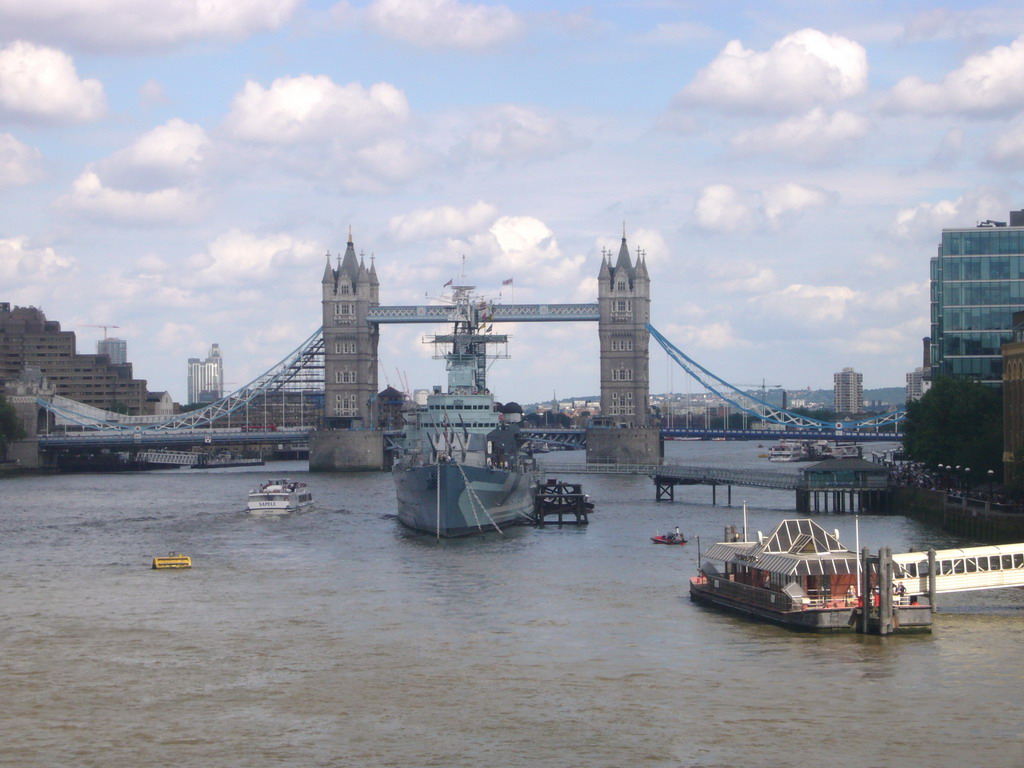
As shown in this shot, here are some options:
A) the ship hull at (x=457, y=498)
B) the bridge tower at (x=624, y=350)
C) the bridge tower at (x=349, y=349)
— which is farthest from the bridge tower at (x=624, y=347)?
the ship hull at (x=457, y=498)

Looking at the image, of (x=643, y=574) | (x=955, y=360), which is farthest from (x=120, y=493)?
(x=643, y=574)

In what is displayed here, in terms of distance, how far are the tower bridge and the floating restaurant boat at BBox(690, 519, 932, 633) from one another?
91.2m

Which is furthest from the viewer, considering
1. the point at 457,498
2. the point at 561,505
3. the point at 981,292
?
the point at 981,292

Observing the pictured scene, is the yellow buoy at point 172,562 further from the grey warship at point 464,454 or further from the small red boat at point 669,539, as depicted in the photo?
the small red boat at point 669,539

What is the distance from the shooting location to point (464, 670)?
108 ft

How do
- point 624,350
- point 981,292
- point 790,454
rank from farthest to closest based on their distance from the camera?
point 790,454 → point 624,350 → point 981,292

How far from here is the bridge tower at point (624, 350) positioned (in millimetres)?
142875

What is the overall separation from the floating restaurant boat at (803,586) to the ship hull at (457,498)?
20.3 meters

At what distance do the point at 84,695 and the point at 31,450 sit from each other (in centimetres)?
10320

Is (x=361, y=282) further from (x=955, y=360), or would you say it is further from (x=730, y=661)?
(x=730, y=661)

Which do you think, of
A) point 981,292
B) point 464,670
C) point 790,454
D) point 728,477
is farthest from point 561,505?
point 790,454

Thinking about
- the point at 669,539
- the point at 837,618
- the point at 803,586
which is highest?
the point at 803,586

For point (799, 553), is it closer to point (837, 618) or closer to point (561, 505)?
point (837, 618)

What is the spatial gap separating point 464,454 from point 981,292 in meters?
37.1
